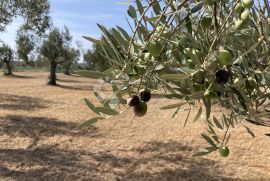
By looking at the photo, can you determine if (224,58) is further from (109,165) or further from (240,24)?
(109,165)

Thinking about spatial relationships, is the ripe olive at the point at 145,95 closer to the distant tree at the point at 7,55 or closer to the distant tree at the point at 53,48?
the distant tree at the point at 53,48

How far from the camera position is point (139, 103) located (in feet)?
3.29

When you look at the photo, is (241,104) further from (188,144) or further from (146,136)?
(146,136)

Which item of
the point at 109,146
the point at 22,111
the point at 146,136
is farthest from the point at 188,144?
the point at 22,111

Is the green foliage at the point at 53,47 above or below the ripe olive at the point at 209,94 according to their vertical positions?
above

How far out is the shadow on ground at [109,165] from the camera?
672 cm

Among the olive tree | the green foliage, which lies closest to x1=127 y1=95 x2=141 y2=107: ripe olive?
the olive tree

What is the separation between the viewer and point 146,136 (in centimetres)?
978

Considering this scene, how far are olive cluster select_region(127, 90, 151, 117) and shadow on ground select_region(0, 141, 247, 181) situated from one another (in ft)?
18.9

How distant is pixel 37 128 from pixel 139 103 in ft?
31.9

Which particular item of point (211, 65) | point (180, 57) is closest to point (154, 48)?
point (211, 65)

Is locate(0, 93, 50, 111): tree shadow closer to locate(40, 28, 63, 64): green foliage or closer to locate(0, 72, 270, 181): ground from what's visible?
locate(0, 72, 270, 181): ground

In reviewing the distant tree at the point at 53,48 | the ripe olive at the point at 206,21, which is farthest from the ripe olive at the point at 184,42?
the distant tree at the point at 53,48

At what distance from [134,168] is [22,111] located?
7.14 m
